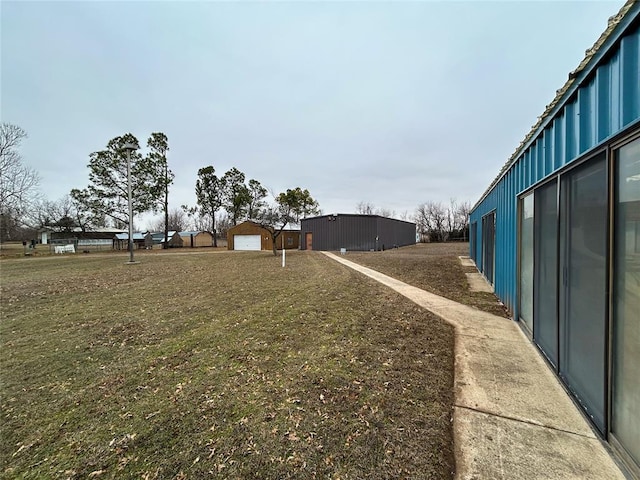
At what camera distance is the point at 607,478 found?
166 centimetres

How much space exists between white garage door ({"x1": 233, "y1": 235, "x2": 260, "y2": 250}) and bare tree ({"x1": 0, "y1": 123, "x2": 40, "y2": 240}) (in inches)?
696

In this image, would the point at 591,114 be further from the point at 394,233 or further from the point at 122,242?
the point at 122,242

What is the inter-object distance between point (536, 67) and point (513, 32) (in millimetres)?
1210

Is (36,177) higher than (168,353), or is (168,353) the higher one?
(36,177)

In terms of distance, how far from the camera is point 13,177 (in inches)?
920

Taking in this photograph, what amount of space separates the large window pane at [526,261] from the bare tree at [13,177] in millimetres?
33867

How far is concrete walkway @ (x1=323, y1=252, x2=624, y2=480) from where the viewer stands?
1.75 metres

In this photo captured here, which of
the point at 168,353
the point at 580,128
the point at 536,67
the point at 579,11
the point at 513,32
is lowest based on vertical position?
the point at 168,353

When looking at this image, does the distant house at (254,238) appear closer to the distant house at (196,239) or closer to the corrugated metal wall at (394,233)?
the corrugated metal wall at (394,233)

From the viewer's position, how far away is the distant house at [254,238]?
1254 inches

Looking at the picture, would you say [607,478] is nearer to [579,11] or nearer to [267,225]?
[579,11]

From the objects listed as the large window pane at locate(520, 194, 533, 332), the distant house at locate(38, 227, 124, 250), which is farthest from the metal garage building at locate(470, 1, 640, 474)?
the distant house at locate(38, 227, 124, 250)

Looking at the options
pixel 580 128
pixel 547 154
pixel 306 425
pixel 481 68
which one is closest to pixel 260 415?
pixel 306 425

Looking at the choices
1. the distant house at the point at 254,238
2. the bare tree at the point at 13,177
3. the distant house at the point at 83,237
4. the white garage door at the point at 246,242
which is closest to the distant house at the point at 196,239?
the distant house at the point at 83,237
